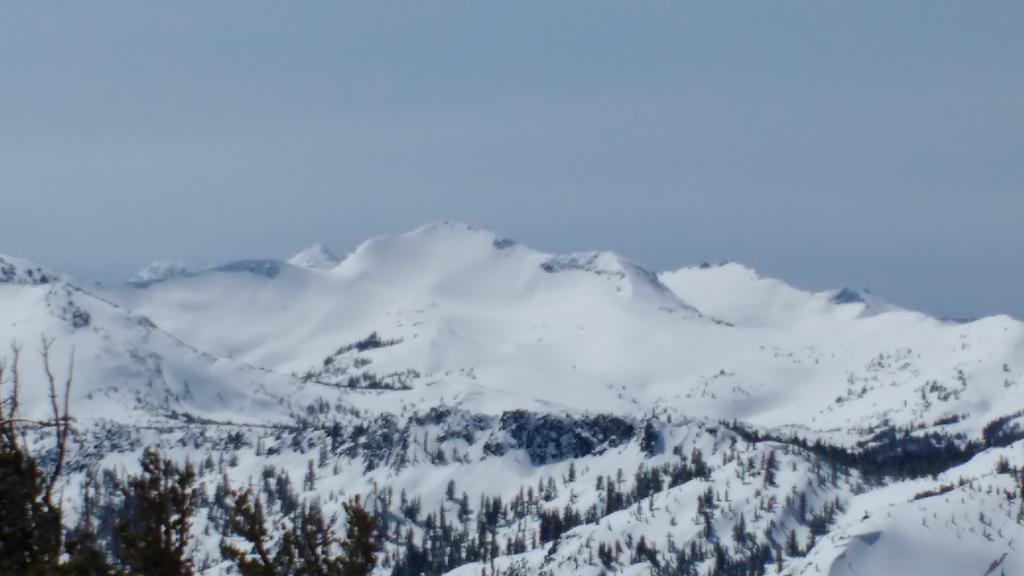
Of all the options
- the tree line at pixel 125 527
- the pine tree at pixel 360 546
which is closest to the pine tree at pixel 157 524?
the tree line at pixel 125 527

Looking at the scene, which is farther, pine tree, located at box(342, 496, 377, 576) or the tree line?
pine tree, located at box(342, 496, 377, 576)

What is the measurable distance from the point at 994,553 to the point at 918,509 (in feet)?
46.5

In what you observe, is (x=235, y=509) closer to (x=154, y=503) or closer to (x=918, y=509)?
(x=154, y=503)

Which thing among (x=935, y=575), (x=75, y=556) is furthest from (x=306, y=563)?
(x=935, y=575)

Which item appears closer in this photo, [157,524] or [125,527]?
[125,527]

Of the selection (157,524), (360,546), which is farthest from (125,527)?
(360,546)

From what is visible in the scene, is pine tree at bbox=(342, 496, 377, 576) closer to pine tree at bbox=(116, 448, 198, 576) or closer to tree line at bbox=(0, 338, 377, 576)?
tree line at bbox=(0, 338, 377, 576)

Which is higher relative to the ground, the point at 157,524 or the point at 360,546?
the point at 157,524

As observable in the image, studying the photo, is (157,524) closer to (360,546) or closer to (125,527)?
(125,527)

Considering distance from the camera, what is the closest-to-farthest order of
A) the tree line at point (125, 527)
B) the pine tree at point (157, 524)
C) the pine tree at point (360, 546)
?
the tree line at point (125, 527)
the pine tree at point (157, 524)
the pine tree at point (360, 546)

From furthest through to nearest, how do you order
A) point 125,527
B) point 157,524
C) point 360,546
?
1. point 360,546
2. point 157,524
3. point 125,527

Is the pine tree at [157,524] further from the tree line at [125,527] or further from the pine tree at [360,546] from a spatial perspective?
the pine tree at [360,546]

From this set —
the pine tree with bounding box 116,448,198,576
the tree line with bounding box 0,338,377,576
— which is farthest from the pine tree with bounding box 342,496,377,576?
the pine tree with bounding box 116,448,198,576

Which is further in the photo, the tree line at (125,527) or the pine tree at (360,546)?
the pine tree at (360,546)
